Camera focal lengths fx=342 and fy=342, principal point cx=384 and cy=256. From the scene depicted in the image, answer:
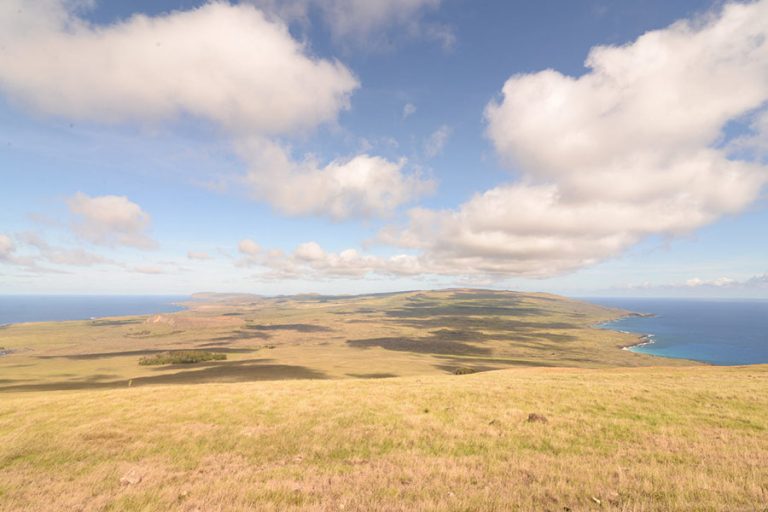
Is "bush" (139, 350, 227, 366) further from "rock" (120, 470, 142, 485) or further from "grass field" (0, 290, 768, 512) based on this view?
"rock" (120, 470, 142, 485)

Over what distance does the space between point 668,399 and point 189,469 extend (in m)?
27.5

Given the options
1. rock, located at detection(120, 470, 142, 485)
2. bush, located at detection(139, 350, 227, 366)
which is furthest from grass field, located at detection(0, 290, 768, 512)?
bush, located at detection(139, 350, 227, 366)

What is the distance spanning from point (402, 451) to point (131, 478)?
10818 mm

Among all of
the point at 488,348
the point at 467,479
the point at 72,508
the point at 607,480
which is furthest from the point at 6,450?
the point at 488,348

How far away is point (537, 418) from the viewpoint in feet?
63.1

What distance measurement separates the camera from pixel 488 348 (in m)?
181

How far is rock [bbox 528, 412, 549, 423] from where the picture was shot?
1895 centimetres

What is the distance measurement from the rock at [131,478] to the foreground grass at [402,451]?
81mm

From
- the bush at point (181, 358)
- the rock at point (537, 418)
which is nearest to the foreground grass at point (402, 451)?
the rock at point (537, 418)

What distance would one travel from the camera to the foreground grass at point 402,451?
34.3 feet

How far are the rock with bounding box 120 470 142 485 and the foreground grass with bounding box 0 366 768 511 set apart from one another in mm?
81

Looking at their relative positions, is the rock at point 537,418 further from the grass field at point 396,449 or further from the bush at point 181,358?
the bush at point 181,358

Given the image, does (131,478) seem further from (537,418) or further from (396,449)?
(537,418)

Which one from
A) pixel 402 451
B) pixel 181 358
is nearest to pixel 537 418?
pixel 402 451
